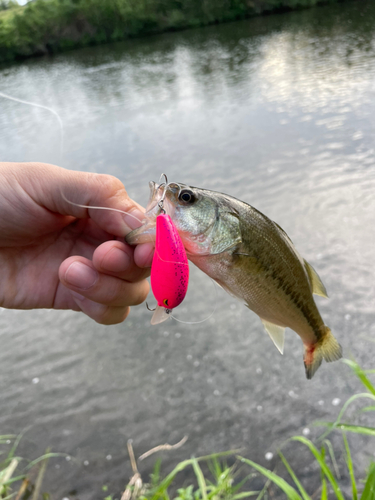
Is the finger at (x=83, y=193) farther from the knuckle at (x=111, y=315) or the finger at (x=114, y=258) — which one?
the knuckle at (x=111, y=315)

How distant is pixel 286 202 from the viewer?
8.60m

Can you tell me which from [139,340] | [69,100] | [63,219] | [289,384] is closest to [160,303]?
[63,219]

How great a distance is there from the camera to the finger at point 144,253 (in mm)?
1913

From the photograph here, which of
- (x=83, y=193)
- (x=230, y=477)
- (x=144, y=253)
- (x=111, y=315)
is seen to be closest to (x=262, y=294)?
(x=144, y=253)

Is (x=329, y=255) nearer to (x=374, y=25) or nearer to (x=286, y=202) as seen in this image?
(x=286, y=202)

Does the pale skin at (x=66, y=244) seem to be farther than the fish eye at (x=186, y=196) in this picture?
Yes

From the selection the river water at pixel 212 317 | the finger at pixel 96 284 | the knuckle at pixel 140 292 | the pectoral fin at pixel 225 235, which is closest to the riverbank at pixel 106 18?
the river water at pixel 212 317

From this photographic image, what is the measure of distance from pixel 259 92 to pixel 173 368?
14.7 metres

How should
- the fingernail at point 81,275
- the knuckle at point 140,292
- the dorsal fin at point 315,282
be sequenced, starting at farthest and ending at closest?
1. the knuckle at point 140,292
2. the fingernail at point 81,275
3. the dorsal fin at point 315,282

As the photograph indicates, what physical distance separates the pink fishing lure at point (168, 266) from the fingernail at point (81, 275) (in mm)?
724

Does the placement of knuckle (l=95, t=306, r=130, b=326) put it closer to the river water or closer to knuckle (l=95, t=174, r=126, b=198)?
knuckle (l=95, t=174, r=126, b=198)

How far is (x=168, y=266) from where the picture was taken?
1.41 metres

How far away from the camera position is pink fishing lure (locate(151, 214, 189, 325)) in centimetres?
140

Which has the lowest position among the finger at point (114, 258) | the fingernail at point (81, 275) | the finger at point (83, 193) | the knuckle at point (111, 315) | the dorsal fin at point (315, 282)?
the knuckle at point (111, 315)
